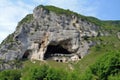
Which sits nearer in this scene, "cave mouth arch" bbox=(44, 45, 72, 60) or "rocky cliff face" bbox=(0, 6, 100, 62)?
"rocky cliff face" bbox=(0, 6, 100, 62)

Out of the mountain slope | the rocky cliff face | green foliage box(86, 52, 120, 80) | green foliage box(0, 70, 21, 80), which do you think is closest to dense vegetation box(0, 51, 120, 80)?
green foliage box(86, 52, 120, 80)

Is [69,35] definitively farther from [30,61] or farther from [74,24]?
[30,61]

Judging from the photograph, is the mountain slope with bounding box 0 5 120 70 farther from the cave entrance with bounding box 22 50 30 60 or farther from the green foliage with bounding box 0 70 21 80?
the green foliage with bounding box 0 70 21 80

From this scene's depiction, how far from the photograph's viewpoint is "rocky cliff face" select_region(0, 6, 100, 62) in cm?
18950

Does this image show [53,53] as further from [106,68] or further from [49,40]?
[106,68]

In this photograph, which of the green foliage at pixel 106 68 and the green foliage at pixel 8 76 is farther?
the green foliage at pixel 8 76

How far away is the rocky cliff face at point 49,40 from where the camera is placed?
7461 inches

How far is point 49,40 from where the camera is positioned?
191 metres

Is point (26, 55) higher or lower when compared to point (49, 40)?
lower

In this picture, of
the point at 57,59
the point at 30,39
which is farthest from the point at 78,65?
the point at 30,39

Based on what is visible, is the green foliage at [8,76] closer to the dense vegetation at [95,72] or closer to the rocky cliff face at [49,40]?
the dense vegetation at [95,72]

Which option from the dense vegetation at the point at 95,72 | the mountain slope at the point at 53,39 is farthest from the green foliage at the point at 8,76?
the mountain slope at the point at 53,39

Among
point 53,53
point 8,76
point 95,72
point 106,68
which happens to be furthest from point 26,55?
point 106,68

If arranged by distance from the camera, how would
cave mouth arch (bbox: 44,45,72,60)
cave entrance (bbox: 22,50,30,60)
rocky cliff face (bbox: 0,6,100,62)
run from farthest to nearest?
cave mouth arch (bbox: 44,45,72,60) < cave entrance (bbox: 22,50,30,60) < rocky cliff face (bbox: 0,6,100,62)
